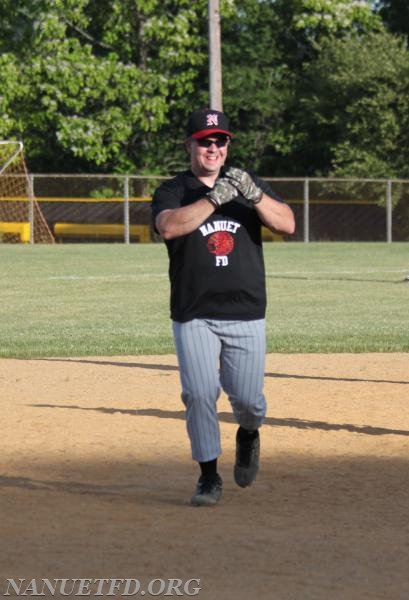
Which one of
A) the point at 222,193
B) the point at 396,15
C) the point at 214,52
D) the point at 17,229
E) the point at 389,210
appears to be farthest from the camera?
the point at 396,15

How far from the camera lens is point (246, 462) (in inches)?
263

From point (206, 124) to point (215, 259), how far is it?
2.10ft

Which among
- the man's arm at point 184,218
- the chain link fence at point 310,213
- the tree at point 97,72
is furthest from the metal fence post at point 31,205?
the man's arm at point 184,218

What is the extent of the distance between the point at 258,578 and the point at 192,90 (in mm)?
41434

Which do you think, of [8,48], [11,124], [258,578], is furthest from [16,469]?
[8,48]

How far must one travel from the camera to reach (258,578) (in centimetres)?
495

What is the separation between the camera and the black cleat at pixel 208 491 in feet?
20.8

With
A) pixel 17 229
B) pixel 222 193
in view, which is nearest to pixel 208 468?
pixel 222 193

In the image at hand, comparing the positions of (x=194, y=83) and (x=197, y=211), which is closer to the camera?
(x=197, y=211)

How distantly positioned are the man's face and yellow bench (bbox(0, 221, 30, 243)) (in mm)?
33091

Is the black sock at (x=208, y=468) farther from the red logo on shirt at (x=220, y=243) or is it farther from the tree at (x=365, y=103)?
the tree at (x=365, y=103)

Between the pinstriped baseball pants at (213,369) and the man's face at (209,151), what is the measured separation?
0.74m

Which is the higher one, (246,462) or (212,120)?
(212,120)

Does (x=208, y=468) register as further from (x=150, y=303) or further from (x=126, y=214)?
(x=126, y=214)
